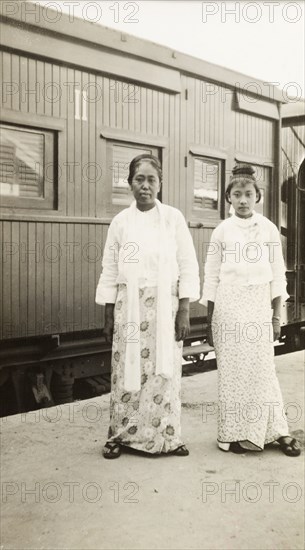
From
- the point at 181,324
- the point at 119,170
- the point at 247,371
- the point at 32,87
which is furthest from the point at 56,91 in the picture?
the point at 247,371

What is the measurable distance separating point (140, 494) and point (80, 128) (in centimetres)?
315

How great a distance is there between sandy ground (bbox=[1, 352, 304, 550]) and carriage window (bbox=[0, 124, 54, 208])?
1.74 meters

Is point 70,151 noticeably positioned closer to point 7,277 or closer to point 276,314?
point 7,277

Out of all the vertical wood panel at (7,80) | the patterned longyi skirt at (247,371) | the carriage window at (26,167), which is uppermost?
the vertical wood panel at (7,80)

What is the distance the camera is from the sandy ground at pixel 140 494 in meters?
2.33

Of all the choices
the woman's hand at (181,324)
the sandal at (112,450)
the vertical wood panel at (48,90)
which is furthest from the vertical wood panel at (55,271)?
the woman's hand at (181,324)

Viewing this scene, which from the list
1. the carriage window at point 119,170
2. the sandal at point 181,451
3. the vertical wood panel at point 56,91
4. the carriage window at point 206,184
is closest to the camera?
the sandal at point 181,451

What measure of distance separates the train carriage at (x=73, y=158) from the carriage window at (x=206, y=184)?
0.02 metres

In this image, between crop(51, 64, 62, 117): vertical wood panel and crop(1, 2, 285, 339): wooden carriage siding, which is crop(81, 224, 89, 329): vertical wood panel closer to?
crop(1, 2, 285, 339): wooden carriage siding

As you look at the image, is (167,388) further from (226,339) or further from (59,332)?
(59,332)

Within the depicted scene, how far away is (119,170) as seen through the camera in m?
5.13

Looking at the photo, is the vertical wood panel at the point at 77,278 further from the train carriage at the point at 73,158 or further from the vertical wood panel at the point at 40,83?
the vertical wood panel at the point at 40,83

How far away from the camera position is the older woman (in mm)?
3182

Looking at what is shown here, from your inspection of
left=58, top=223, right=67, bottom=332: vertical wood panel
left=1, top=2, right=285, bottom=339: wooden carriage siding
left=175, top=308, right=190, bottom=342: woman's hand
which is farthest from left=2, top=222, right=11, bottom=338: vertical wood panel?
left=175, top=308, right=190, bottom=342: woman's hand
